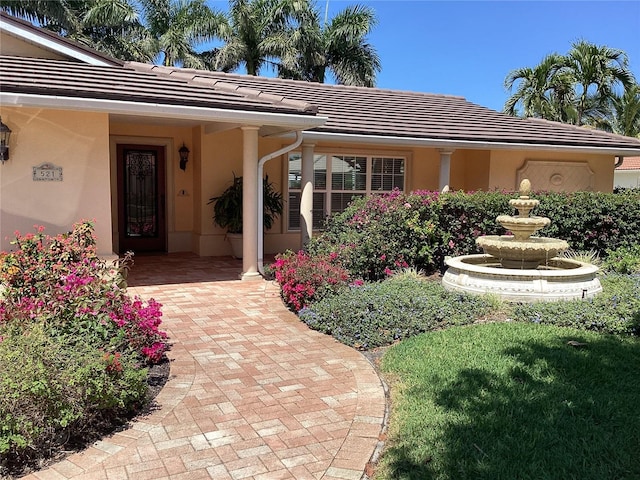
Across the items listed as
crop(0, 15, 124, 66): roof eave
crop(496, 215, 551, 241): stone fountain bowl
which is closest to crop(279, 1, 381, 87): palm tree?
crop(0, 15, 124, 66): roof eave

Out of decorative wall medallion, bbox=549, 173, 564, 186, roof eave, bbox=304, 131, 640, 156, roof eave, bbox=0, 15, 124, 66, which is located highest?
roof eave, bbox=0, 15, 124, 66

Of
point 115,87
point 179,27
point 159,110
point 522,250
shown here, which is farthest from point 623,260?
point 179,27

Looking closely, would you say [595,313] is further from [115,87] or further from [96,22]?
[96,22]

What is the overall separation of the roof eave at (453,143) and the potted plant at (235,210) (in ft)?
6.64

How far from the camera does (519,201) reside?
8055mm

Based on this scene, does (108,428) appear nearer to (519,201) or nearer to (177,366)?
(177,366)

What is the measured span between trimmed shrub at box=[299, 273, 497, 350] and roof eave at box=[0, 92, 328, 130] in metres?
3.25

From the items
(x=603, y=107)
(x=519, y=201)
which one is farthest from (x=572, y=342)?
(x=603, y=107)

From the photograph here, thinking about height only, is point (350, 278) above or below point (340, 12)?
below

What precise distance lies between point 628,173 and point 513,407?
40300mm

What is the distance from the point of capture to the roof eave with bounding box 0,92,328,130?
7047 millimetres

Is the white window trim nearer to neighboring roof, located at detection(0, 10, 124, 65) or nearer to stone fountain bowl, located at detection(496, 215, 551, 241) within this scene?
neighboring roof, located at detection(0, 10, 124, 65)

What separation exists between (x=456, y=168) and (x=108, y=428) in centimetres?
1252

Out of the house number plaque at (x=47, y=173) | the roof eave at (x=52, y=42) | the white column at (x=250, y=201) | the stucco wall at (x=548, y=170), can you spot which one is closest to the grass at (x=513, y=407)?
the white column at (x=250, y=201)
